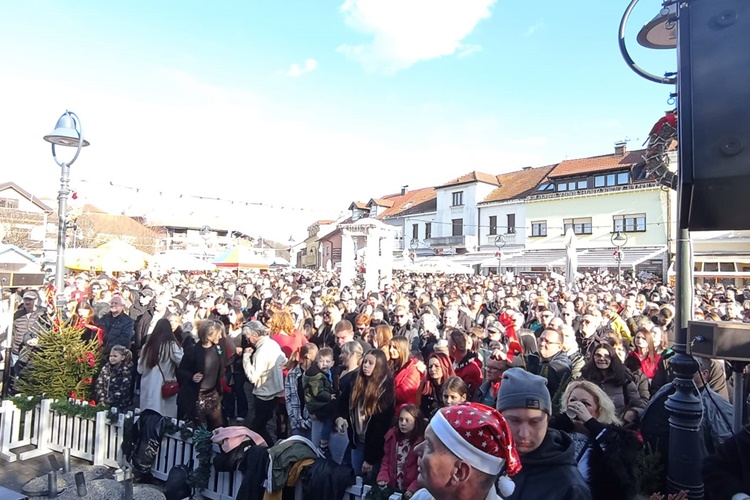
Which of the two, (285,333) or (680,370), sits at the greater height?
(680,370)

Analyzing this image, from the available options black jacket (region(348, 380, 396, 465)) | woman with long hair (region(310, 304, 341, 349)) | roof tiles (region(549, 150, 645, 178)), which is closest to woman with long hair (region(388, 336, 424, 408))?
black jacket (region(348, 380, 396, 465))

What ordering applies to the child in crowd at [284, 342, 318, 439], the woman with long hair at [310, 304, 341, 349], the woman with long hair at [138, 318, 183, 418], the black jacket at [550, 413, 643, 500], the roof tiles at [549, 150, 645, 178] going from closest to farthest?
the black jacket at [550, 413, 643, 500] < the child in crowd at [284, 342, 318, 439] < the woman with long hair at [138, 318, 183, 418] < the woman with long hair at [310, 304, 341, 349] < the roof tiles at [549, 150, 645, 178]

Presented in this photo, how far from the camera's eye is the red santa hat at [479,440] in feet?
5.57

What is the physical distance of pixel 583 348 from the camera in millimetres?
7641

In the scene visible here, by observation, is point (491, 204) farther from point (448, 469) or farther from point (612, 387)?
point (448, 469)

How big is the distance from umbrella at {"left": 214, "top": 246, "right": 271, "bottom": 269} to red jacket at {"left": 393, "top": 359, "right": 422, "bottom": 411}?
1526 cm

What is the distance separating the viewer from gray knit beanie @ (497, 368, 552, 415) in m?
2.36

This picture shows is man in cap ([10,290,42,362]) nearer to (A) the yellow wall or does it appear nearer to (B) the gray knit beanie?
(B) the gray knit beanie

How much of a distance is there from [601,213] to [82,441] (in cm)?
3518

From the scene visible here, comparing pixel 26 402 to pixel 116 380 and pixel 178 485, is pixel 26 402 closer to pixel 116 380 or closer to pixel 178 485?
pixel 116 380

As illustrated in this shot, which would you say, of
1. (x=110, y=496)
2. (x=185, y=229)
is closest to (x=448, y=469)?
(x=110, y=496)

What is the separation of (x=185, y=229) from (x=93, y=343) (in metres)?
65.8

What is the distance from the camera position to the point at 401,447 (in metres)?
3.78

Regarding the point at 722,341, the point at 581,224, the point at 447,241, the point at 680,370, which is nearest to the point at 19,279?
the point at 680,370
